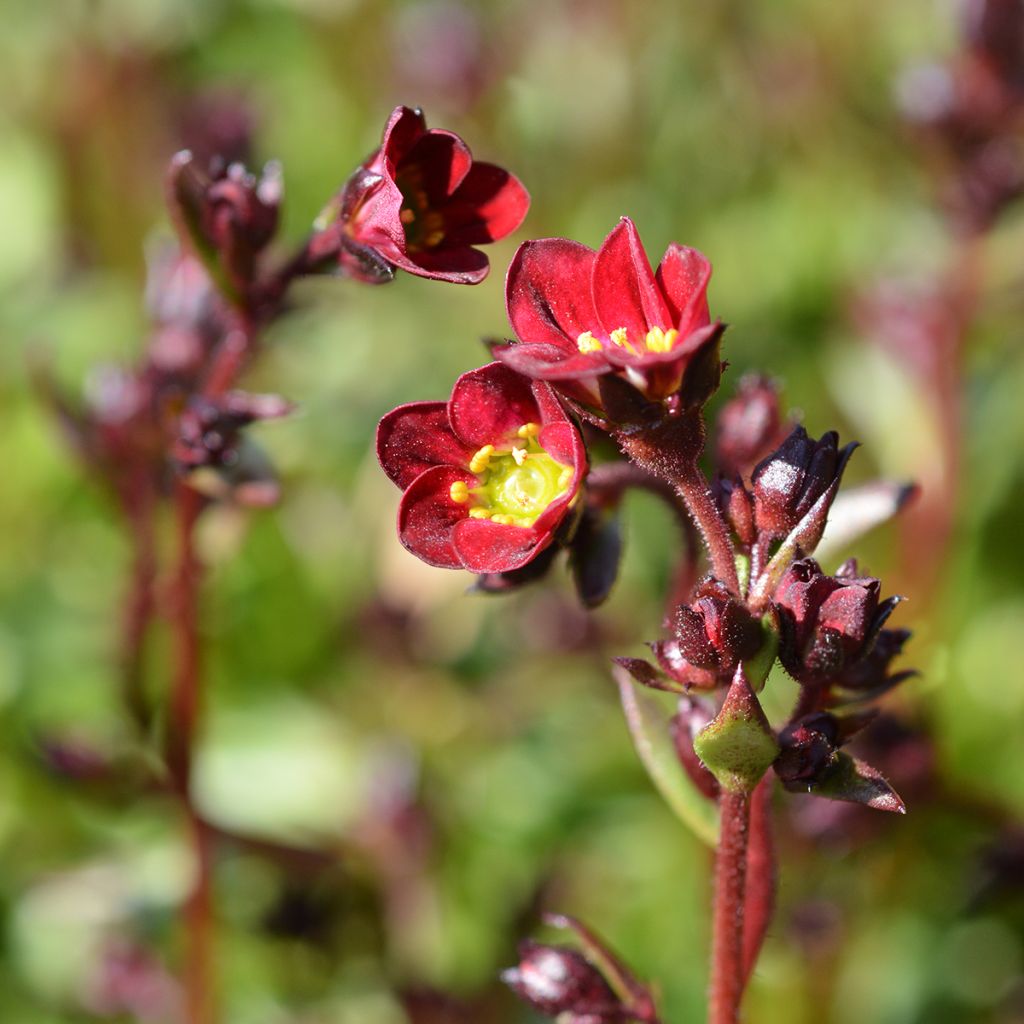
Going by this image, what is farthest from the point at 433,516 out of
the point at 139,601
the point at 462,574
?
the point at 462,574

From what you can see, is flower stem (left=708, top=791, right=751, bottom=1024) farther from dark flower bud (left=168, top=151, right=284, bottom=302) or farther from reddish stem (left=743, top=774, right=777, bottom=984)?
dark flower bud (left=168, top=151, right=284, bottom=302)

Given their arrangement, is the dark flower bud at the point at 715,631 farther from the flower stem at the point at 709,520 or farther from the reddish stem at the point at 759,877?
the reddish stem at the point at 759,877

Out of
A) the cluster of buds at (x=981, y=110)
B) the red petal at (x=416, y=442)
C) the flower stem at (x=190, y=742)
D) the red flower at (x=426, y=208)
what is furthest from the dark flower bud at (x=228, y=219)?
the cluster of buds at (x=981, y=110)

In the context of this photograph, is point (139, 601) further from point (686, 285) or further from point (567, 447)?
point (686, 285)

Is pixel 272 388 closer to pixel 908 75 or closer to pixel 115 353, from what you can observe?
pixel 115 353

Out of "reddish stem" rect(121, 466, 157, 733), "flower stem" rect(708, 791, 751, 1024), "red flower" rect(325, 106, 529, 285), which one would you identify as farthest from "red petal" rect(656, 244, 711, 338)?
"reddish stem" rect(121, 466, 157, 733)

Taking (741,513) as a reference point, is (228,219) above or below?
above

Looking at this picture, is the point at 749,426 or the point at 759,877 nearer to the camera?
the point at 759,877
